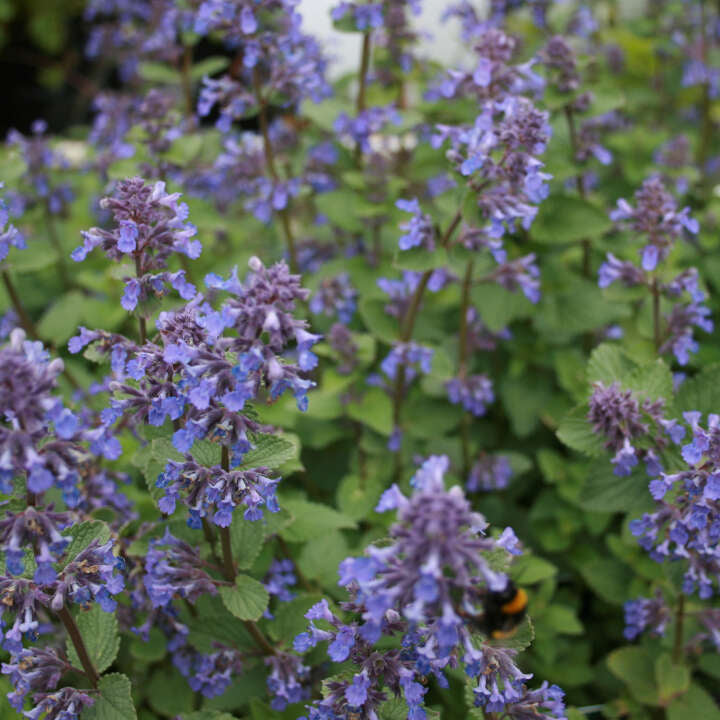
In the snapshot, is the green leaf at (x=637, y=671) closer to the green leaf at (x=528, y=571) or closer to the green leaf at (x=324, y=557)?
the green leaf at (x=528, y=571)

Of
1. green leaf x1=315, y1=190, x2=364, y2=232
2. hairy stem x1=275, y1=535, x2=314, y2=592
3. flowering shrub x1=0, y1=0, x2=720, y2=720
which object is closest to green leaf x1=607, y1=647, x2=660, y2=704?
flowering shrub x1=0, y1=0, x2=720, y2=720

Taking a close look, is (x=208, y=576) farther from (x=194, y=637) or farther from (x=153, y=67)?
(x=153, y=67)

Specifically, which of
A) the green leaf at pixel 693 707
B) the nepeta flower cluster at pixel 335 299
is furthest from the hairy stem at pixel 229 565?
the nepeta flower cluster at pixel 335 299

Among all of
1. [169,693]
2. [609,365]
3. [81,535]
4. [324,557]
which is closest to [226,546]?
[81,535]

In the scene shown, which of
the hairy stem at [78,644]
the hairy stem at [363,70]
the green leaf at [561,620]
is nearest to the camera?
the hairy stem at [78,644]

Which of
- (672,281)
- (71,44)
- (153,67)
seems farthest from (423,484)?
(71,44)

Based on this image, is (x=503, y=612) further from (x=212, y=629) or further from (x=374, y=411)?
(x=212, y=629)
